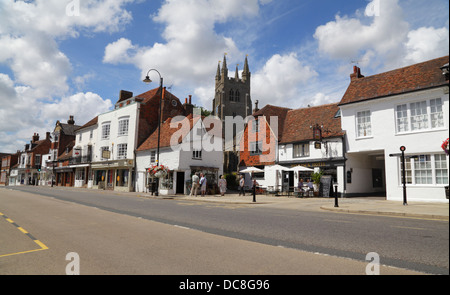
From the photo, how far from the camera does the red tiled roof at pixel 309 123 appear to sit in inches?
1025

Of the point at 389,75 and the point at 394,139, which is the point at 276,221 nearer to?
the point at 394,139

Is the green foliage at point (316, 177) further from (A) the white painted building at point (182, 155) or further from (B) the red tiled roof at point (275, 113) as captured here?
(A) the white painted building at point (182, 155)

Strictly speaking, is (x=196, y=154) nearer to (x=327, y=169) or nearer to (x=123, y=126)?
(x=123, y=126)

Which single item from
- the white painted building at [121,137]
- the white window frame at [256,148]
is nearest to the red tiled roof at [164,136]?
the white painted building at [121,137]

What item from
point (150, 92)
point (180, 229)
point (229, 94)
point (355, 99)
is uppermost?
point (229, 94)

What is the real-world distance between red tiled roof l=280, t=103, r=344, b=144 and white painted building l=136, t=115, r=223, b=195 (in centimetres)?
836

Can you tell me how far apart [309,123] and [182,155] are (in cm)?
1310

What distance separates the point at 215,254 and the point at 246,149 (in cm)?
3006

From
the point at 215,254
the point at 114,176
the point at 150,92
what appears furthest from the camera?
the point at 150,92

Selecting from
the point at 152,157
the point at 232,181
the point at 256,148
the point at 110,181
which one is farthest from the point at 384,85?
the point at 110,181

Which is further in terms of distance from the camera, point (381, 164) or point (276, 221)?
point (381, 164)

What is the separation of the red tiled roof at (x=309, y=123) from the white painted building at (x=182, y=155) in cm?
836

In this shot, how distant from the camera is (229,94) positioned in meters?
84.9
